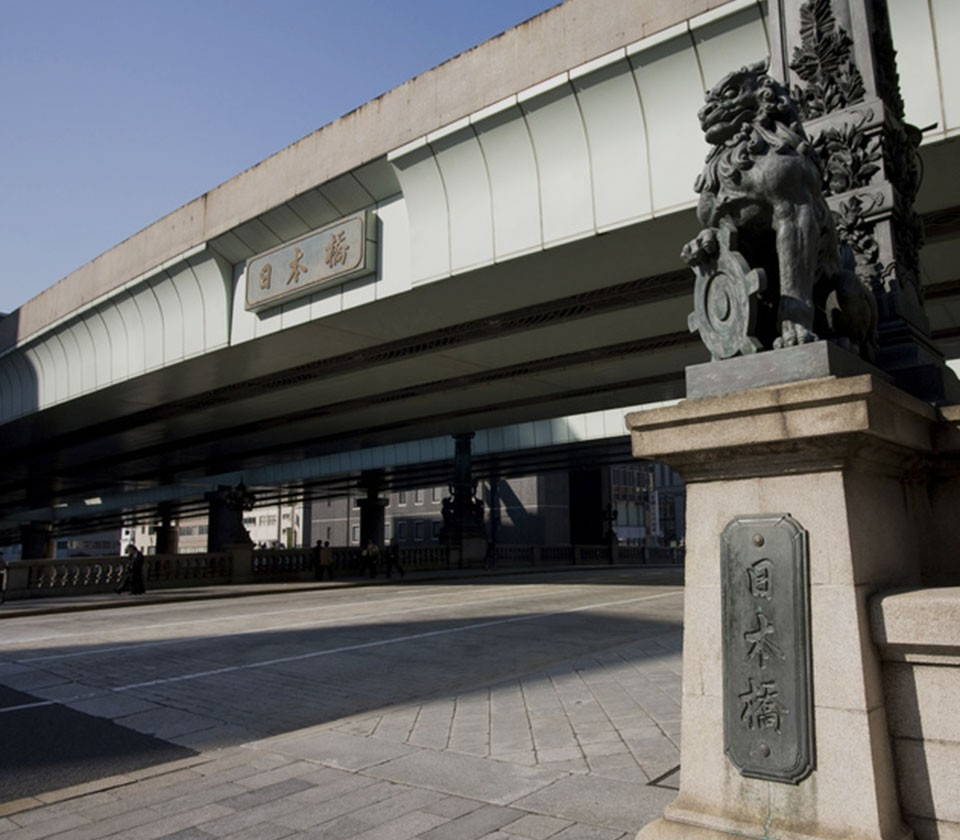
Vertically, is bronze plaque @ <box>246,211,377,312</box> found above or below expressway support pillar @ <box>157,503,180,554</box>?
above

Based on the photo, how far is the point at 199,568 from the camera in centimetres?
2858

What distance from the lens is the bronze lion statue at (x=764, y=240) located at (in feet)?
11.9

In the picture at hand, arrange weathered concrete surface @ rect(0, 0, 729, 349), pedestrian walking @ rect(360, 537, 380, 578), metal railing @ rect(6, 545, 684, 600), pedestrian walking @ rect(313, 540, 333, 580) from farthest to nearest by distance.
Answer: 1. pedestrian walking @ rect(360, 537, 380, 578)
2. pedestrian walking @ rect(313, 540, 333, 580)
3. metal railing @ rect(6, 545, 684, 600)
4. weathered concrete surface @ rect(0, 0, 729, 349)

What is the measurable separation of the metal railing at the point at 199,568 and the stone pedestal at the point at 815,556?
22.9m

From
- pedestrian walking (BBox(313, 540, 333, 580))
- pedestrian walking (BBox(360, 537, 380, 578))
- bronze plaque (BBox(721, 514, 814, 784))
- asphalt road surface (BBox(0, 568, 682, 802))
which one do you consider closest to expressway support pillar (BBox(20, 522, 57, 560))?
pedestrian walking (BBox(360, 537, 380, 578))

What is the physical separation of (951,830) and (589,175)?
446 inches

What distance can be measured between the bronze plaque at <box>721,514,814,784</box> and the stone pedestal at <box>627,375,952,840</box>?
0.03 m

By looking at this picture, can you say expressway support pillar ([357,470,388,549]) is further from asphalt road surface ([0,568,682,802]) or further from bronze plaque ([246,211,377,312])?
bronze plaque ([246,211,377,312])

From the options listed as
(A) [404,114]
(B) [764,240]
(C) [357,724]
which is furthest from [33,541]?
(B) [764,240]

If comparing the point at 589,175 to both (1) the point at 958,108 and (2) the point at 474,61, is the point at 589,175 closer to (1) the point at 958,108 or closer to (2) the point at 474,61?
(2) the point at 474,61

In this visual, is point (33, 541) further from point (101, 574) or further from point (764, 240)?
point (764, 240)

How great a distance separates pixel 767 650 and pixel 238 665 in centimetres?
834

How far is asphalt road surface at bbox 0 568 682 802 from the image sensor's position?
6484 mm

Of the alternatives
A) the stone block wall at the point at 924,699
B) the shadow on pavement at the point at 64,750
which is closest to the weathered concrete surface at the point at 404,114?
the stone block wall at the point at 924,699
